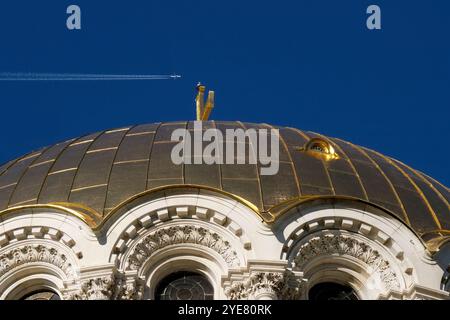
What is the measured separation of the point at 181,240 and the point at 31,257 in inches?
118

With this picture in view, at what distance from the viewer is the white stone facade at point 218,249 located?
2004 inches

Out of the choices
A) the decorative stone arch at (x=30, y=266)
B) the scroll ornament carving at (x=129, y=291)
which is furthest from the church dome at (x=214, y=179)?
the scroll ornament carving at (x=129, y=291)

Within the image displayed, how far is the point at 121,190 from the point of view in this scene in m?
52.4

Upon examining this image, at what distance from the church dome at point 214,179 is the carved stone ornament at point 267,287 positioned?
1385 mm

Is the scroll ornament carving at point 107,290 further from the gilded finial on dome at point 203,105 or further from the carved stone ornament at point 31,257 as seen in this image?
the gilded finial on dome at point 203,105

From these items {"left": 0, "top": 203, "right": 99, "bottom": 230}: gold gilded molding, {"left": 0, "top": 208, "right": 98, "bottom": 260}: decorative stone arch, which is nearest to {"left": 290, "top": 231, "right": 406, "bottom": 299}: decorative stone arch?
{"left": 0, "top": 203, "right": 99, "bottom": 230}: gold gilded molding

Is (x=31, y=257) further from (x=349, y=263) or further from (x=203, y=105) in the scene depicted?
(x=203, y=105)

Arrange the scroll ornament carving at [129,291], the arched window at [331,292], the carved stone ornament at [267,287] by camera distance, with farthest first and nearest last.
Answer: the arched window at [331,292]
the scroll ornament carving at [129,291]
the carved stone ornament at [267,287]

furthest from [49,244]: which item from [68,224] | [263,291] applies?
[263,291]

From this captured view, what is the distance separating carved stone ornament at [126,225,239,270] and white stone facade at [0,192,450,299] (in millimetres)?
20

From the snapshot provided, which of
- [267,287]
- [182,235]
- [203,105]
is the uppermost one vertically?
[203,105]

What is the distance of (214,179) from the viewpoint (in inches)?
2069

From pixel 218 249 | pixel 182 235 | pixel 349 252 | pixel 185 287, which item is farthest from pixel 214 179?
pixel 349 252
